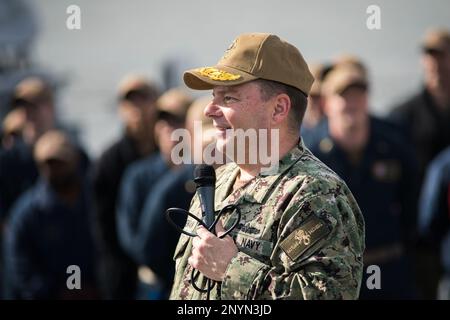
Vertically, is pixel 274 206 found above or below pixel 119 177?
above

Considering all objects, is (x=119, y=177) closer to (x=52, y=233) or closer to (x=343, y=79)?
(x=52, y=233)

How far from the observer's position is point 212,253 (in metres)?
3.27

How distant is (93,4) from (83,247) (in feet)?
6.71

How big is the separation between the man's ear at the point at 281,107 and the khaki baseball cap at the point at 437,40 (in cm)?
438

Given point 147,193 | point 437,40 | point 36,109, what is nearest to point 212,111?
point 147,193

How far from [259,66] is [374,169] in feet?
10.7

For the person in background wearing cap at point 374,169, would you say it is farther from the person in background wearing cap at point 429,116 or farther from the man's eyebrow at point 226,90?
the man's eyebrow at point 226,90

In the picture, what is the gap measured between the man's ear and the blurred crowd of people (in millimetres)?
2581

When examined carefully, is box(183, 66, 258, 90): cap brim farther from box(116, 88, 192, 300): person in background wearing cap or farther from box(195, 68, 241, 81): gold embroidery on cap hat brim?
box(116, 88, 192, 300): person in background wearing cap

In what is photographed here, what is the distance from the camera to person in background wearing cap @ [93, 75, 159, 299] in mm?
7266

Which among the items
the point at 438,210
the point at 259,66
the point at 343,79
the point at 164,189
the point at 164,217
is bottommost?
the point at 438,210

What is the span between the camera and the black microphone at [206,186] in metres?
3.37

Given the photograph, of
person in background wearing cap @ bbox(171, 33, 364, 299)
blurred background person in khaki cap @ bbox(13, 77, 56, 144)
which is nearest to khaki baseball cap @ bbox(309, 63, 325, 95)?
blurred background person in khaki cap @ bbox(13, 77, 56, 144)
